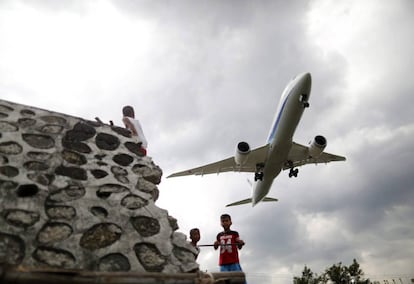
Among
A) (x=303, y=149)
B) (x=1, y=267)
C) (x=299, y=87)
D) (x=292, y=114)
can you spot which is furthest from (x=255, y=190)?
(x=1, y=267)

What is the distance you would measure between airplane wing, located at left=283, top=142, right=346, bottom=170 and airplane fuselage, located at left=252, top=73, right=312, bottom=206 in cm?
124

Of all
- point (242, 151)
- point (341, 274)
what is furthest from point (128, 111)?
point (341, 274)

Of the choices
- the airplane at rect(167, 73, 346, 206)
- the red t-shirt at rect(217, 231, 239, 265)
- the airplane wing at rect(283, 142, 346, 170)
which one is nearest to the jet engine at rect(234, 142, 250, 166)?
the airplane at rect(167, 73, 346, 206)

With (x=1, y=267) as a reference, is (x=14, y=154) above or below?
above

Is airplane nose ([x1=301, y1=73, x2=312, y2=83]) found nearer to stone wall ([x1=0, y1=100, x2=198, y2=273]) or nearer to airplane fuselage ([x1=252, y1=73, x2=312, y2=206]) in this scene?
airplane fuselage ([x1=252, y1=73, x2=312, y2=206])

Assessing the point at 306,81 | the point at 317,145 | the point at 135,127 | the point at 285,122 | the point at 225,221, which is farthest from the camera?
the point at 317,145

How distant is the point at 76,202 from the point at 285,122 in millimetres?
13590

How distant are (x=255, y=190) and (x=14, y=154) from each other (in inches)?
712

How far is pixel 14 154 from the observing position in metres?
3.28

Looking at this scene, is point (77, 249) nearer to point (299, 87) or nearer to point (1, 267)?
point (1, 267)

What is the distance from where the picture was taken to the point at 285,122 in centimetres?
1547

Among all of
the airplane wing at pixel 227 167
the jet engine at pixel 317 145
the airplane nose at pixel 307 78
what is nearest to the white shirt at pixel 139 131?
the airplane nose at pixel 307 78

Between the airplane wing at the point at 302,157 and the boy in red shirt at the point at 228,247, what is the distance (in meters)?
12.8

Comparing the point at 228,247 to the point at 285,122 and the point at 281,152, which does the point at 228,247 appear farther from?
the point at 281,152
